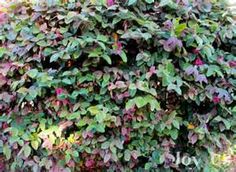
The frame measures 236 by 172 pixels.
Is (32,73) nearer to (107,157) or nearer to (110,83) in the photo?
(110,83)

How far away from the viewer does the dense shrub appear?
2137 millimetres

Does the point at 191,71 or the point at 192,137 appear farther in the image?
the point at 192,137

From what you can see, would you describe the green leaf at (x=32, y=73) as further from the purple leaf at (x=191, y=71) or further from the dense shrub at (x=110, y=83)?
the purple leaf at (x=191, y=71)

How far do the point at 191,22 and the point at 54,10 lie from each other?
0.84m

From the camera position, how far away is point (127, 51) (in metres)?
2.26

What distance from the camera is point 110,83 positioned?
214 cm

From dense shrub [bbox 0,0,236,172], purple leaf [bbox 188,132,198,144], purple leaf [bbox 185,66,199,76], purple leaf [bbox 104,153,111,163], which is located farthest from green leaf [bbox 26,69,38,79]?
purple leaf [bbox 188,132,198,144]

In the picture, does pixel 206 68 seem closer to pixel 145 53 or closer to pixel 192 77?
pixel 192 77

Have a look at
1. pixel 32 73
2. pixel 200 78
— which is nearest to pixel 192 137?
pixel 200 78

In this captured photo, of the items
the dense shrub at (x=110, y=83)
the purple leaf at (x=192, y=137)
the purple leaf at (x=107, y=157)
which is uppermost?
the dense shrub at (x=110, y=83)

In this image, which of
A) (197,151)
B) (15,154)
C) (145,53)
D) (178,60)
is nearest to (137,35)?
(145,53)

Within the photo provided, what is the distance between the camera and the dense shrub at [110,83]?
7.01ft

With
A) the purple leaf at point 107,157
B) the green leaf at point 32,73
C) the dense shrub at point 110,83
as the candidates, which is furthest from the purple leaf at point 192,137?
the green leaf at point 32,73

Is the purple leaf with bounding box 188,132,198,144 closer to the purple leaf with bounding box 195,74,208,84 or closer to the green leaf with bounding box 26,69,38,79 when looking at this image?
the purple leaf with bounding box 195,74,208,84
